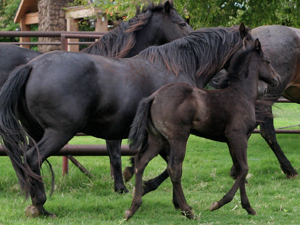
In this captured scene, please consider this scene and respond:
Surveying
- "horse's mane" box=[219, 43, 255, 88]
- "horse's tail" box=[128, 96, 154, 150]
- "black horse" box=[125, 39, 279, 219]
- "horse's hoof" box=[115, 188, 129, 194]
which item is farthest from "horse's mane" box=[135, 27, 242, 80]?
"horse's hoof" box=[115, 188, 129, 194]

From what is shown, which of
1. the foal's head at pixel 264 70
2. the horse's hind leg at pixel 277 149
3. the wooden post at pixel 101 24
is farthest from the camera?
the wooden post at pixel 101 24

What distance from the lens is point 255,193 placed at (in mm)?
5332

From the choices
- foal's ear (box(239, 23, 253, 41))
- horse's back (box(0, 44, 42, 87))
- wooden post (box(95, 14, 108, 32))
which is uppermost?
foal's ear (box(239, 23, 253, 41))

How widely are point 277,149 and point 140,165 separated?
326 centimetres

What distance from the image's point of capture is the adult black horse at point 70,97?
3.94m

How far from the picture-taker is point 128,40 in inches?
207

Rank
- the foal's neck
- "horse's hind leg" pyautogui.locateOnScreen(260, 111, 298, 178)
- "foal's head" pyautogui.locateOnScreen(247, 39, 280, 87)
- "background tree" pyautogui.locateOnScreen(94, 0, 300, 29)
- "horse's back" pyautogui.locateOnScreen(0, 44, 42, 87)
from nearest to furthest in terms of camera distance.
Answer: the foal's neck, "foal's head" pyautogui.locateOnScreen(247, 39, 280, 87), "horse's back" pyautogui.locateOnScreen(0, 44, 42, 87), "horse's hind leg" pyautogui.locateOnScreen(260, 111, 298, 178), "background tree" pyautogui.locateOnScreen(94, 0, 300, 29)

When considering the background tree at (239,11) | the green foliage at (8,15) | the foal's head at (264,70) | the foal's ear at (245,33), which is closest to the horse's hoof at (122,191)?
the foal's head at (264,70)

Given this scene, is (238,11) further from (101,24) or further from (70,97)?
(101,24)

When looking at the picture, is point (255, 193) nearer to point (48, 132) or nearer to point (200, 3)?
point (48, 132)

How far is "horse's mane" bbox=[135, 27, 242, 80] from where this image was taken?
4598 mm

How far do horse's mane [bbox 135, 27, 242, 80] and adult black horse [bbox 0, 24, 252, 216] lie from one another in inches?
0.4

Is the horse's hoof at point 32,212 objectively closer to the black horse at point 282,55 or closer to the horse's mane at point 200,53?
the horse's mane at point 200,53

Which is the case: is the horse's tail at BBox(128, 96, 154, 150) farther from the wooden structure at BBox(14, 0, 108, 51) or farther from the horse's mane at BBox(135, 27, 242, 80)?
the wooden structure at BBox(14, 0, 108, 51)
